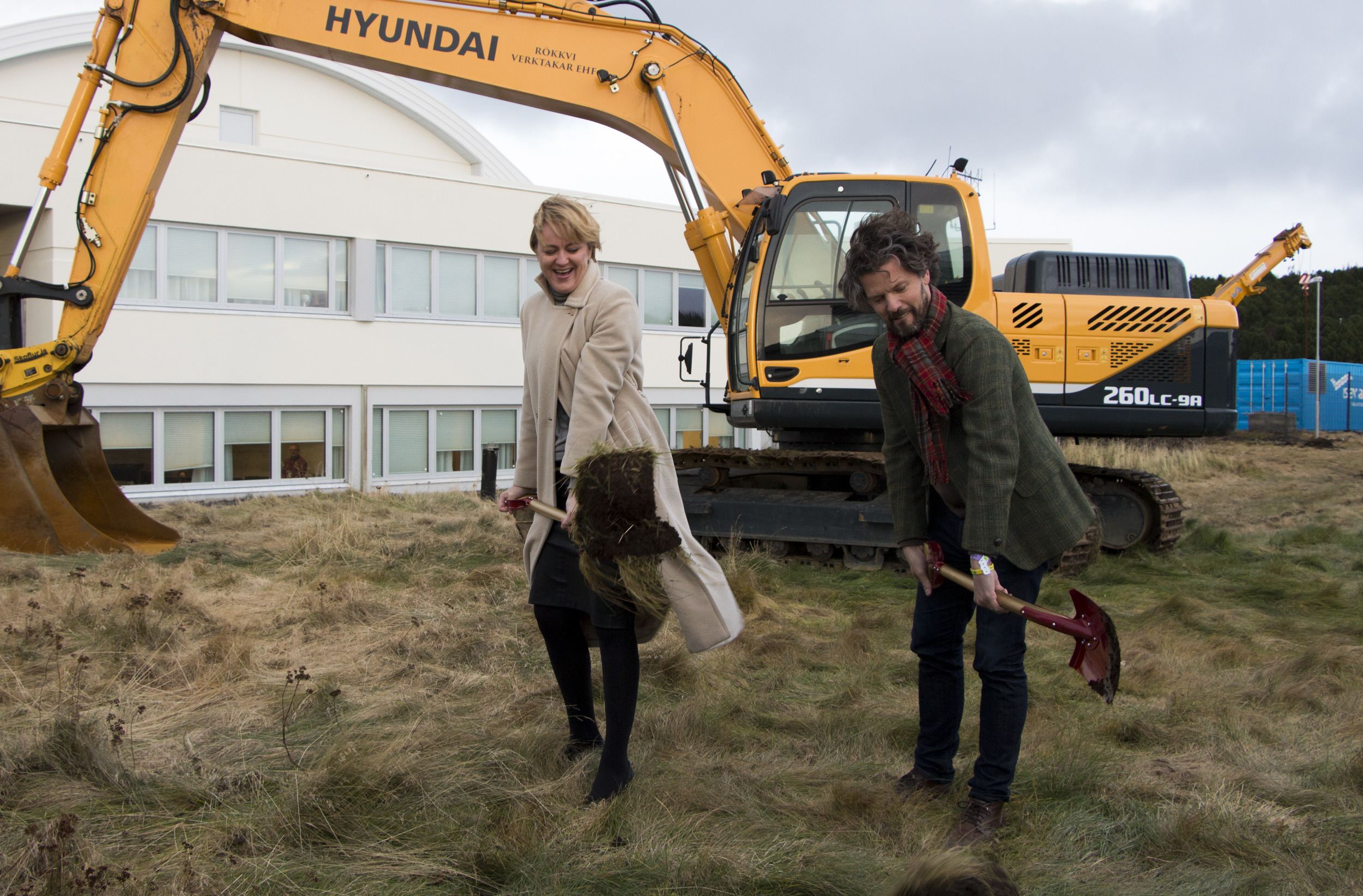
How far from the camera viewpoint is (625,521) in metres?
2.90

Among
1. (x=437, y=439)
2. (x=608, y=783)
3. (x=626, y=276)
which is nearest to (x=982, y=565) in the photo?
(x=608, y=783)

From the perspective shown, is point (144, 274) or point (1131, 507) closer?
point (1131, 507)

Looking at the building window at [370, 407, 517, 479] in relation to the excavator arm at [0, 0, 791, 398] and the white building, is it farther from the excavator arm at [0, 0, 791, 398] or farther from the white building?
the excavator arm at [0, 0, 791, 398]

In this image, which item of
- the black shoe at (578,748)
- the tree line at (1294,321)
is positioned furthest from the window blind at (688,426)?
the tree line at (1294,321)

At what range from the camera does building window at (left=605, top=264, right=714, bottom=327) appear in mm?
17812

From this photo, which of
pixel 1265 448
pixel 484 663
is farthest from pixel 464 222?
pixel 1265 448

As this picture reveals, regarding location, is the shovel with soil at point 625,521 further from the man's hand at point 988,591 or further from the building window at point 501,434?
the building window at point 501,434

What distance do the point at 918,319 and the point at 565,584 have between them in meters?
1.32

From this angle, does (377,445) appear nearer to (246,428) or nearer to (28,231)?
(246,428)

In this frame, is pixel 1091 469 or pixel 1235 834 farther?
pixel 1091 469

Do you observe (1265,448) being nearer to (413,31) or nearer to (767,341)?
(767,341)

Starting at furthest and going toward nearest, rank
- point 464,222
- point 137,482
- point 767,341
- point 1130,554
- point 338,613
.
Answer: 1. point 464,222
2. point 137,482
3. point 1130,554
4. point 767,341
5. point 338,613

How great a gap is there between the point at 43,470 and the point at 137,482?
6.36 meters

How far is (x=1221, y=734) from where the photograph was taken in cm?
386
